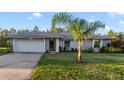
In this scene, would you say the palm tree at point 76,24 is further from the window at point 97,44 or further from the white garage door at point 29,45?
the window at point 97,44

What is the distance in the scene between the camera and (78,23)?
16.5 m

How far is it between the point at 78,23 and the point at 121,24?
53.2 ft

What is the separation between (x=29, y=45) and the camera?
94.2ft

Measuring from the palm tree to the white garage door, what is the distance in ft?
39.4

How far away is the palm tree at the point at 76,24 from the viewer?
53.3 ft

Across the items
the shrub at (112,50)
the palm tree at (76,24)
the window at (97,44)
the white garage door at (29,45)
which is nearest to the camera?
the palm tree at (76,24)

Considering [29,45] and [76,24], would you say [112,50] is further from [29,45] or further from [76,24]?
[76,24]

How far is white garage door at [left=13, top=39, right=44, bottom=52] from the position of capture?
28.7 m

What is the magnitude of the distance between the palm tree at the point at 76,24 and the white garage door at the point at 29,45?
39.4 ft

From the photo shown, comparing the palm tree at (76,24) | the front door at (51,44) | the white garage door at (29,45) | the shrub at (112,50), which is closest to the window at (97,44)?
the shrub at (112,50)

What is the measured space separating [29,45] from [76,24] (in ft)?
43.3

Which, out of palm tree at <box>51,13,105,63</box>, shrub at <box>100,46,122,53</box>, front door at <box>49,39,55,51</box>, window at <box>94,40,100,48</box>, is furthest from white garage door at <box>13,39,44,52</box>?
palm tree at <box>51,13,105,63</box>

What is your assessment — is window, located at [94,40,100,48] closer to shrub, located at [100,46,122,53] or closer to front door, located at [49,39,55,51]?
shrub, located at [100,46,122,53]
